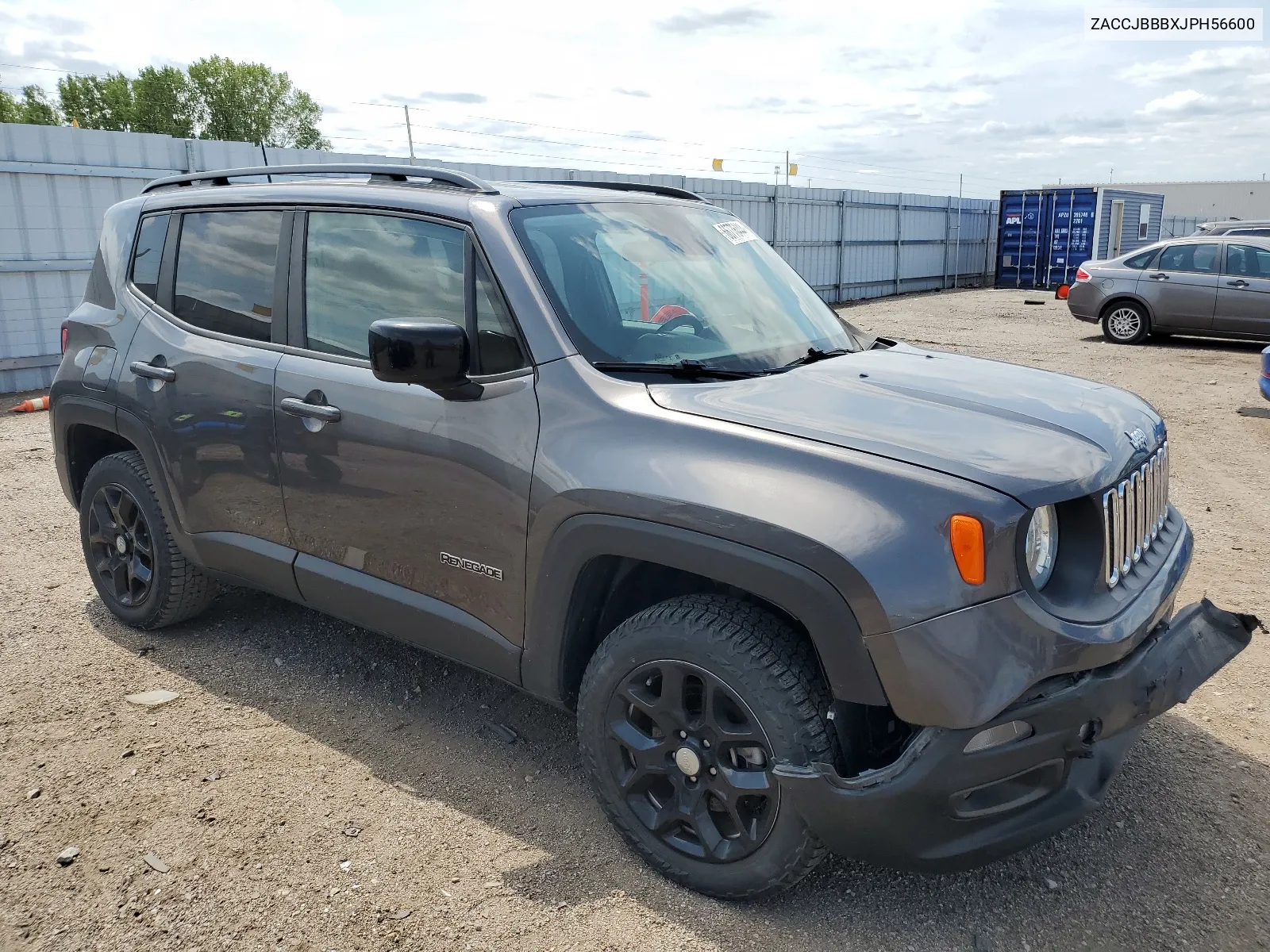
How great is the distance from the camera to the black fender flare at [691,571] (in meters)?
2.33

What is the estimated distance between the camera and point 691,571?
2.56m

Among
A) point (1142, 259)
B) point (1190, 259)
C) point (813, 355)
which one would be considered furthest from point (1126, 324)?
point (813, 355)

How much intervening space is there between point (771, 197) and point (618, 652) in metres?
18.8

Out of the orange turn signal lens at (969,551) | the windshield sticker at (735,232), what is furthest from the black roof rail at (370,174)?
the orange turn signal lens at (969,551)

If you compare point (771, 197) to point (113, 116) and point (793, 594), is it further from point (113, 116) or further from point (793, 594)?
point (113, 116)

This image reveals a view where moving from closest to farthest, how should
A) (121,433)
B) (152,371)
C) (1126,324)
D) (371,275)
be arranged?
(371,275)
(152,371)
(121,433)
(1126,324)

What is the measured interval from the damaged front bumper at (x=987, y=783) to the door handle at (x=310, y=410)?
74.4 inches

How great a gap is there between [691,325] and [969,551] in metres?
1.29

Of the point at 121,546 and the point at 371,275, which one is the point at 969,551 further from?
the point at 121,546

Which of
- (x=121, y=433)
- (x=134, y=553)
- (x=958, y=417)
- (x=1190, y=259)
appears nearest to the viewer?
(x=958, y=417)

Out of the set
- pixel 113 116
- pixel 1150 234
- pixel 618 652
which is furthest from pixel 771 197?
pixel 113 116

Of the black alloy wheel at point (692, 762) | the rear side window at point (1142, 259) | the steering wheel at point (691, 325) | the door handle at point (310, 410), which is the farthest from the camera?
the rear side window at point (1142, 259)

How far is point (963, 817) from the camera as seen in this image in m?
2.39

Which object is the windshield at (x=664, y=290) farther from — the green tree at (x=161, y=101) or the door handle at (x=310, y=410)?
the green tree at (x=161, y=101)
